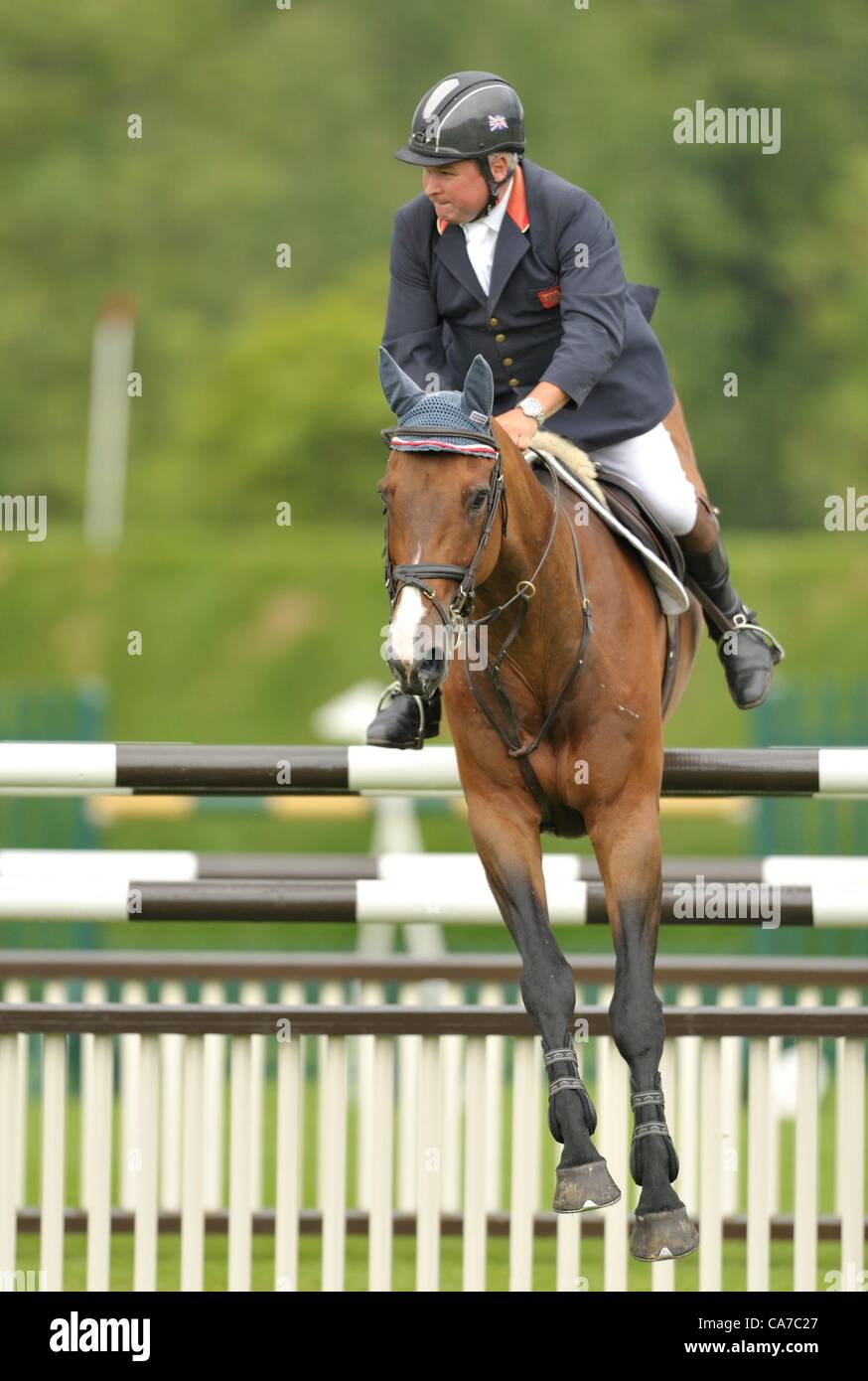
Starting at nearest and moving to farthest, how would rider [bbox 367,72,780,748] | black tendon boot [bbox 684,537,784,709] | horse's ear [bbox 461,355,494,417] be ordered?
1. horse's ear [bbox 461,355,494,417]
2. rider [bbox 367,72,780,748]
3. black tendon boot [bbox 684,537,784,709]

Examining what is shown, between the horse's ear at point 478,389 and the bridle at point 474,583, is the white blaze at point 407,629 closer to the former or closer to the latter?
the bridle at point 474,583

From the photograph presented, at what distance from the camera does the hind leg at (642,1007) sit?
153 inches

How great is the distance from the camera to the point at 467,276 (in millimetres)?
4289

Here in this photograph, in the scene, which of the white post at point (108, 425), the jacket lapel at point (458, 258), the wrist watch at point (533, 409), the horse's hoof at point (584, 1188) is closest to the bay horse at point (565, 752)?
the horse's hoof at point (584, 1188)

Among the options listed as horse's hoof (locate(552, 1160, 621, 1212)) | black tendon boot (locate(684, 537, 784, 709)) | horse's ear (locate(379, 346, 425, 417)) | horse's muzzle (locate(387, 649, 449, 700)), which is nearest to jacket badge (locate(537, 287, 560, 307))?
horse's ear (locate(379, 346, 425, 417))

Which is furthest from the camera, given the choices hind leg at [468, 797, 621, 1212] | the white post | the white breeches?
the white post

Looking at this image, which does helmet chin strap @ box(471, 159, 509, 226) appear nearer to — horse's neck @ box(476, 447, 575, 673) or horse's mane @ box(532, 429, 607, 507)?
horse's mane @ box(532, 429, 607, 507)

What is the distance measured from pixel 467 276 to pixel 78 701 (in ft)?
17.3

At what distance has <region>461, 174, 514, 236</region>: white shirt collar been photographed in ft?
13.9

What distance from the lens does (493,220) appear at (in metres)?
4.26

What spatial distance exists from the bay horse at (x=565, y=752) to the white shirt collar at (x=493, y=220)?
18.3 inches

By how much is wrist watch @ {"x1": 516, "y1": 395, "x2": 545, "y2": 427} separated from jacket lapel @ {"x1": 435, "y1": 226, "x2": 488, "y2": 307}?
1.38ft

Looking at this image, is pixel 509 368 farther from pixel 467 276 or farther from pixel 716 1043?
pixel 716 1043
